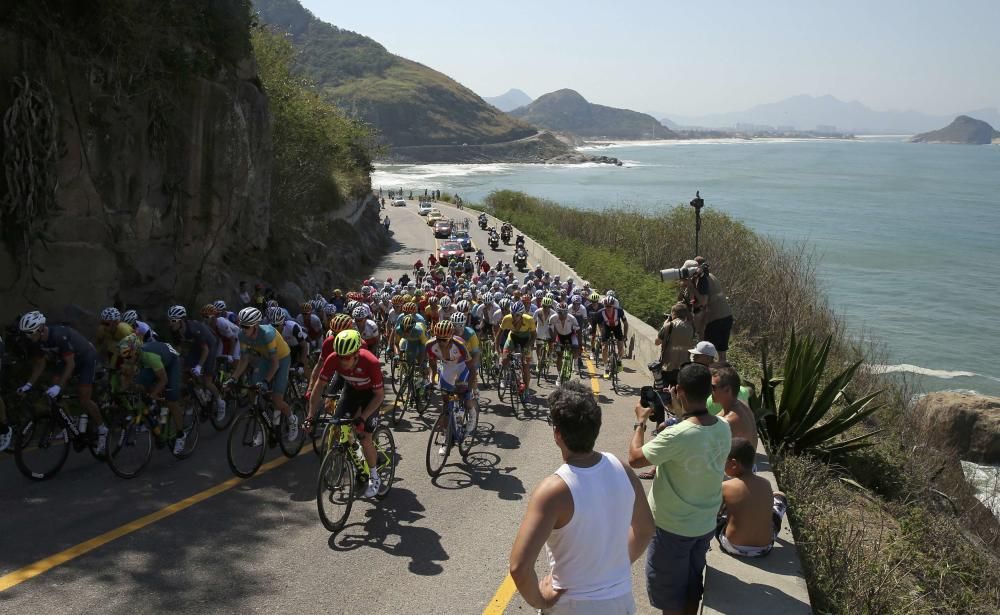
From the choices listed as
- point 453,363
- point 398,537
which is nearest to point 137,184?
point 453,363

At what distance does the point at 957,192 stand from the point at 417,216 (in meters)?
89.1

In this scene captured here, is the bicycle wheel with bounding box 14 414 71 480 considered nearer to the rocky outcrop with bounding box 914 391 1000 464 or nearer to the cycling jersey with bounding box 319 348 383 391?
the cycling jersey with bounding box 319 348 383 391

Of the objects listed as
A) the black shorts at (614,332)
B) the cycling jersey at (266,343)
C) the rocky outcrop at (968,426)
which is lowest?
the rocky outcrop at (968,426)

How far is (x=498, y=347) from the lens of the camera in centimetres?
1341

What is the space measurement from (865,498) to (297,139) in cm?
3112

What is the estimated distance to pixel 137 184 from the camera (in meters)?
15.8

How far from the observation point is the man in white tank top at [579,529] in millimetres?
3213

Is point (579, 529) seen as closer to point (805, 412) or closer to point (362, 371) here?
point (362, 371)

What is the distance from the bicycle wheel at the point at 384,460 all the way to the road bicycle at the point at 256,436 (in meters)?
1.74

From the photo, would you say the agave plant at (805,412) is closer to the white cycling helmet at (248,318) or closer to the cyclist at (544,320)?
the cyclist at (544,320)

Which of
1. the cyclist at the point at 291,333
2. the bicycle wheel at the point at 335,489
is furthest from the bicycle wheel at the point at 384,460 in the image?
the cyclist at the point at 291,333

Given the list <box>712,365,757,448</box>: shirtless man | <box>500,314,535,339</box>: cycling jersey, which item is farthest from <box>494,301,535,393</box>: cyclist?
<box>712,365,757,448</box>: shirtless man

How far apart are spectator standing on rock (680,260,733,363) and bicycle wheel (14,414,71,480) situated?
8538 mm

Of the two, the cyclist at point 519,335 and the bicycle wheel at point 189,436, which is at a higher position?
the cyclist at point 519,335
